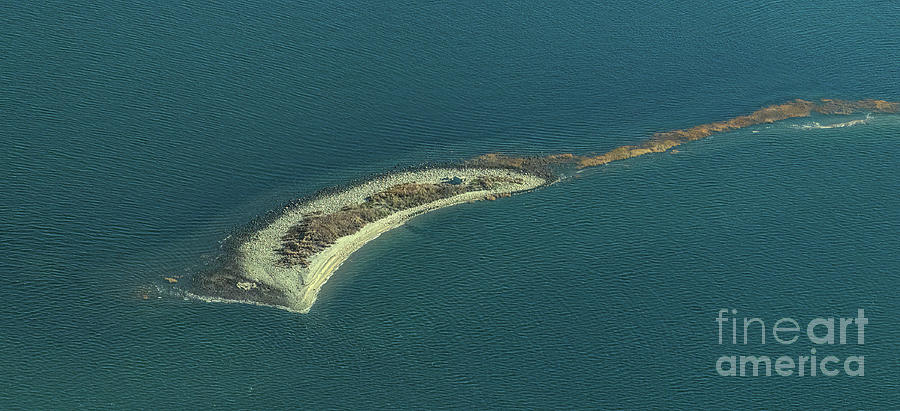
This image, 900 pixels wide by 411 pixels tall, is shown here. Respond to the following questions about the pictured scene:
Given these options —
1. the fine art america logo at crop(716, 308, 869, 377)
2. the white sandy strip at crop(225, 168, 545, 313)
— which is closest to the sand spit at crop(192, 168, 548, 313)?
the white sandy strip at crop(225, 168, 545, 313)

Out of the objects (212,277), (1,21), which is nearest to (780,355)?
(212,277)

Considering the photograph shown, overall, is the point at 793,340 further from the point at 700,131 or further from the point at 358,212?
the point at 358,212

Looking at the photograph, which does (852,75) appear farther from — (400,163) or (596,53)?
(400,163)

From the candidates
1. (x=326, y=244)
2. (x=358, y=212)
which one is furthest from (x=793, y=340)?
(x=326, y=244)

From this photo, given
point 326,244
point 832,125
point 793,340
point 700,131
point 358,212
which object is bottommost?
point 793,340

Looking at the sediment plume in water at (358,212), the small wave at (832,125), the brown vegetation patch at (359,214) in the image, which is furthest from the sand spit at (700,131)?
the brown vegetation patch at (359,214)

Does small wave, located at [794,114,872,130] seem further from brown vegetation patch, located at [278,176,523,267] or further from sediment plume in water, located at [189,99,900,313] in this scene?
brown vegetation patch, located at [278,176,523,267]
